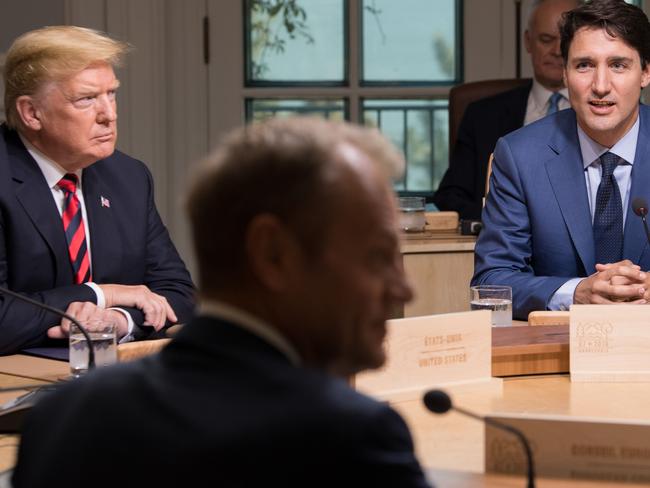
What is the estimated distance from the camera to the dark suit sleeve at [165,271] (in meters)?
2.97

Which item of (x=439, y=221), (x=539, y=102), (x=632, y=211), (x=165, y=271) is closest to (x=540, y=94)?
(x=539, y=102)

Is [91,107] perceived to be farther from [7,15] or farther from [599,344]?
[7,15]

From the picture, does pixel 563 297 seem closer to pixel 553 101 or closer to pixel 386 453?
pixel 386 453

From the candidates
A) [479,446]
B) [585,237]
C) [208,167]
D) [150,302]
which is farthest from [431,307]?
[208,167]

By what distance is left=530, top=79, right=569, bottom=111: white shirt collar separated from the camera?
487 cm

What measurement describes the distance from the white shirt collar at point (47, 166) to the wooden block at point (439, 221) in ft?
6.04

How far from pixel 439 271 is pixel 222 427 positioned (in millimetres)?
3216

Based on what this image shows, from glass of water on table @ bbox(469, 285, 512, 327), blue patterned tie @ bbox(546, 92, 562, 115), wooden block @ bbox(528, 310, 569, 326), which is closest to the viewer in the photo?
wooden block @ bbox(528, 310, 569, 326)

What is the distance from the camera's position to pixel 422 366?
6.70 feet

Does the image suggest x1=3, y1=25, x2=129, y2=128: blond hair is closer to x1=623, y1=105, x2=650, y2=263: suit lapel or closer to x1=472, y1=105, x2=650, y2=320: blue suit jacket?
x1=472, y1=105, x2=650, y2=320: blue suit jacket

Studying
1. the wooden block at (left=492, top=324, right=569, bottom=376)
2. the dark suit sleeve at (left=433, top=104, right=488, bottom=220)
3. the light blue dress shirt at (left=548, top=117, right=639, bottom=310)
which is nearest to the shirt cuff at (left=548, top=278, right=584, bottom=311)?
the light blue dress shirt at (left=548, top=117, right=639, bottom=310)

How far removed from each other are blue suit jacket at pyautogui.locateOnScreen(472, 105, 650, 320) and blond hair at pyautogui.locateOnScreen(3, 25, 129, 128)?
1074 mm

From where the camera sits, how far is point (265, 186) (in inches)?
37.2

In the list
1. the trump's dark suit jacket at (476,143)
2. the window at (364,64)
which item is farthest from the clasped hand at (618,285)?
the window at (364,64)
